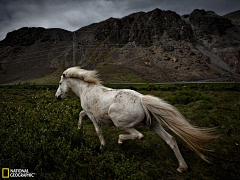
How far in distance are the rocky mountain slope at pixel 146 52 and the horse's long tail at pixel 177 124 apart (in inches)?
1614

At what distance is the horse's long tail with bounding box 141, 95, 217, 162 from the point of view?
3156 mm

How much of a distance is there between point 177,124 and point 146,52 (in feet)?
209

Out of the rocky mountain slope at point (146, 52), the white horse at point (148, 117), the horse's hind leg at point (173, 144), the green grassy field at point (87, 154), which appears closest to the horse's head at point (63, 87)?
the green grassy field at point (87, 154)

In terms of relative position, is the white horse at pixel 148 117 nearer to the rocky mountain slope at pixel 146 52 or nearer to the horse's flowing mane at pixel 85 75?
the horse's flowing mane at pixel 85 75

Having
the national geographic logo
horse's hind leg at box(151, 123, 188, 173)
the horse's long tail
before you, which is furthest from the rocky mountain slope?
the national geographic logo

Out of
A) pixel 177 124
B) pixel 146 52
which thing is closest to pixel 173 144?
pixel 177 124

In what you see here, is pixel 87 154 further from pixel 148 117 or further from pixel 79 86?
pixel 79 86

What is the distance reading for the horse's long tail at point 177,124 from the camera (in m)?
3.16

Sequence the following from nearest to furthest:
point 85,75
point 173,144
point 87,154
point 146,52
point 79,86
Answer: point 87,154 → point 173,144 → point 85,75 → point 79,86 → point 146,52

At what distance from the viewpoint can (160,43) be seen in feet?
217

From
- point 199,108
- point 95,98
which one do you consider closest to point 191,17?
point 199,108

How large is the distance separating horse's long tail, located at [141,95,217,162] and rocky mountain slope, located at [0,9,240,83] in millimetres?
40989

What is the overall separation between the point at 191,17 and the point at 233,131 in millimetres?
91188

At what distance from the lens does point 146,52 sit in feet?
209
